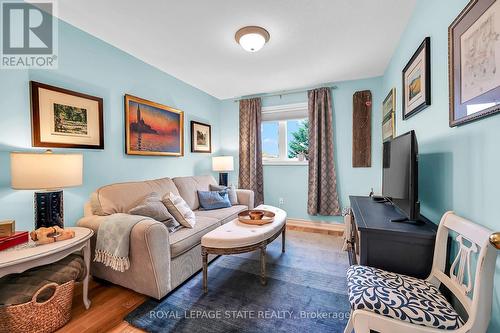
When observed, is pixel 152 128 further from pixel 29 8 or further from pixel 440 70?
pixel 440 70

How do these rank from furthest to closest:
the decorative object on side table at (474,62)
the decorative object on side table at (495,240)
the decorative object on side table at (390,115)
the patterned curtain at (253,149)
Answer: the patterned curtain at (253,149) → the decorative object on side table at (390,115) → the decorative object on side table at (474,62) → the decorative object on side table at (495,240)

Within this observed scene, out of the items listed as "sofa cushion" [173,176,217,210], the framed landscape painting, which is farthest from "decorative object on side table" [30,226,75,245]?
"sofa cushion" [173,176,217,210]

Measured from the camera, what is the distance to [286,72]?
3.02 metres

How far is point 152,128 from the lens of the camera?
2799mm

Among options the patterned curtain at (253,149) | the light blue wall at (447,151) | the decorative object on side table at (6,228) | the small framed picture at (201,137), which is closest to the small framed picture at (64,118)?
the decorative object on side table at (6,228)

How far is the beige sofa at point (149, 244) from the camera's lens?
5.26 ft

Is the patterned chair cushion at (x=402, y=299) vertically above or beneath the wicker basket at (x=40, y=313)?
above

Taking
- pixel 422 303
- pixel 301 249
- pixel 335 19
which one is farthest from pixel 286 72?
pixel 422 303

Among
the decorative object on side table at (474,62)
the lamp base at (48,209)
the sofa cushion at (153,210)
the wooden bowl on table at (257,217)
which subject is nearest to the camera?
the decorative object on side table at (474,62)

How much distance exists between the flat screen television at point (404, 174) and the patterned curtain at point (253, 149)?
2315 millimetres

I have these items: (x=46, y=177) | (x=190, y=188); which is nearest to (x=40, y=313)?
(x=46, y=177)

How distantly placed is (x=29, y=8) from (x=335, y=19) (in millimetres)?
2637

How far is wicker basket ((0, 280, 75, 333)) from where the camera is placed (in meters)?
1.23

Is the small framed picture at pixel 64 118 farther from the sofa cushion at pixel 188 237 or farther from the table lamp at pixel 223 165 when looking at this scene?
the table lamp at pixel 223 165
